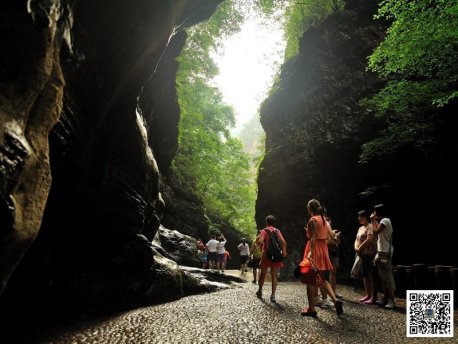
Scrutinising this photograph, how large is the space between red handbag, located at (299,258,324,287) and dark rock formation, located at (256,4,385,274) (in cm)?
1059

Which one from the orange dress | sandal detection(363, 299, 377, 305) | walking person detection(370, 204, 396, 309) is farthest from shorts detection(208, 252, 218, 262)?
the orange dress

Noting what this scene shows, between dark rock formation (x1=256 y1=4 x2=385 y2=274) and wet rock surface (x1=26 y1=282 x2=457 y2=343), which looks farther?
dark rock formation (x1=256 y1=4 x2=385 y2=274)

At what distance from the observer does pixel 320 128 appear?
17781mm

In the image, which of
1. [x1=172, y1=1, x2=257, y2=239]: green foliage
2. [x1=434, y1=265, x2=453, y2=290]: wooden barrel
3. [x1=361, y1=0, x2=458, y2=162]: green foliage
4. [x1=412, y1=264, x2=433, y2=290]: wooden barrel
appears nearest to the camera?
[x1=434, y1=265, x2=453, y2=290]: wooden barrel

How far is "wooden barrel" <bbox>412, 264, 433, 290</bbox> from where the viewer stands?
28.1ft

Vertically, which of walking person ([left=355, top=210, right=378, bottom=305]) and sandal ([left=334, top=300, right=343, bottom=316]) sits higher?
walking person ([left=355, top=210, right=378, bottom=305])

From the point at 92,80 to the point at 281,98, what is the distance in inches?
649

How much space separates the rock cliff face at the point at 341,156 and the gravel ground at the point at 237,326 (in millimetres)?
8153

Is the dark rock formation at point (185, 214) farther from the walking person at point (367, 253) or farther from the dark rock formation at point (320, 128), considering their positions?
the walking person at point (367, 253)

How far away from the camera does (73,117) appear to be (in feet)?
16.4

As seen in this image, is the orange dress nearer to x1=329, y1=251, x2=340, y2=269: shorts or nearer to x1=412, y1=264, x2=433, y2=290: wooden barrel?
x1=329, y1=251, x2=340, y2=269: shorts

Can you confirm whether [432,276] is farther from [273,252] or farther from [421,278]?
[273,252]

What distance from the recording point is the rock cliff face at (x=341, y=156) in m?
13.7

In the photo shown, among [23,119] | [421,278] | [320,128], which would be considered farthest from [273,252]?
[320,128]
